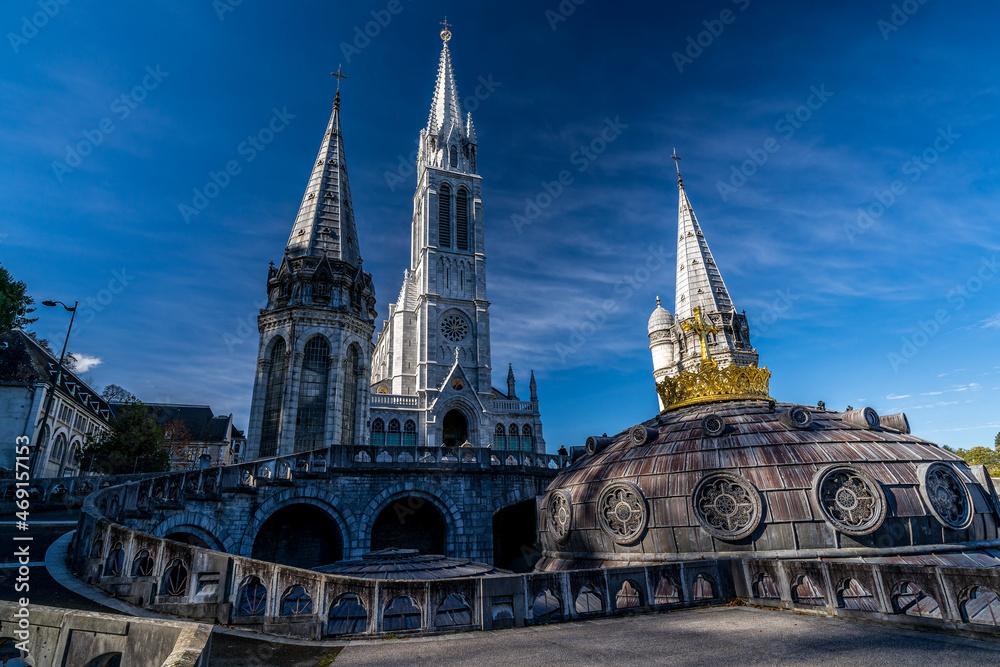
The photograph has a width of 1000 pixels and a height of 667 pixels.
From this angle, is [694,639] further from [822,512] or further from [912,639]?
[822,512]

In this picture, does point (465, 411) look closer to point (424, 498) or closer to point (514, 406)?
point (514, 406)

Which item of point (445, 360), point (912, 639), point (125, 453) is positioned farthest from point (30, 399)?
point (912, 639)

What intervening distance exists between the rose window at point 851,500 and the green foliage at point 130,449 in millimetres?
38050

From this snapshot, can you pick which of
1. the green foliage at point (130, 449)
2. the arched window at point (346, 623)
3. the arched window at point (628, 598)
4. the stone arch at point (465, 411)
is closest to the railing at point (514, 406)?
the stone arch at point (465, 411)

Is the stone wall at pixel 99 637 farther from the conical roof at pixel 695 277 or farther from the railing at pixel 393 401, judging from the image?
the conical roof at pixel 695 277

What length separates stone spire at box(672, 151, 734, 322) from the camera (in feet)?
161

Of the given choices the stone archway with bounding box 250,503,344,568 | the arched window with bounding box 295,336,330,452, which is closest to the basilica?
the arched window with bounding box 295,336,330,452

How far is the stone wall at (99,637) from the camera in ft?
13.8

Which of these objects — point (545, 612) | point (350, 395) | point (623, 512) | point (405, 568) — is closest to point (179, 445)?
point (350, 395)

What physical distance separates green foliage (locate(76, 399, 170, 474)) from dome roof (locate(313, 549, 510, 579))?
3012 cm

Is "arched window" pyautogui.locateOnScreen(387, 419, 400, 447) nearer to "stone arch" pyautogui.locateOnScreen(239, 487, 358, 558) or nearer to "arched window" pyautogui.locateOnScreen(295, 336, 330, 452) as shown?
"arched window" pyautogui.locateOnScreen(295, 336, 330, 452)

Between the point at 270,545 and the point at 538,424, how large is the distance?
36.8 m

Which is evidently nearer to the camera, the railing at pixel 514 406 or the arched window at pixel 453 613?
the arched window at pixel 453 613

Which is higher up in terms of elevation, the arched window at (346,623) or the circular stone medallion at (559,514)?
the circular stone medallion at (559,514)
